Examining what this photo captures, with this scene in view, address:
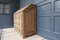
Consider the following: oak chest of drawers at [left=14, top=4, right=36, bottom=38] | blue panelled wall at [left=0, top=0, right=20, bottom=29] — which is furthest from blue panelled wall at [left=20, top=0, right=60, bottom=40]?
blue panelled wall at [left=0, top=0, right=20, bottom=29]

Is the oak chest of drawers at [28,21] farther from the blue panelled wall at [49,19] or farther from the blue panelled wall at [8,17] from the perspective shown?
the blue panelled wall at [8,17]

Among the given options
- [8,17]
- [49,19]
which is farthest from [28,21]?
[8,17]

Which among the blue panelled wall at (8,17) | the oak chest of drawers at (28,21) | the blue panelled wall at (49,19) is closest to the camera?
the blue panelled wall at (49,19)

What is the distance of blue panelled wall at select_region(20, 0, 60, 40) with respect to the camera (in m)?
2.36

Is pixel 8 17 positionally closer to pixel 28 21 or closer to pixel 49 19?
pixel 28 21

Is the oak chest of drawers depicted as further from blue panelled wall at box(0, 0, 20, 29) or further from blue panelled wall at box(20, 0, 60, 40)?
blue panelled wall at box(0, 0, 20, 29)

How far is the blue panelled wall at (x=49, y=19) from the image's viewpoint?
7.75 feet

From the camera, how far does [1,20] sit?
7684 millimetres

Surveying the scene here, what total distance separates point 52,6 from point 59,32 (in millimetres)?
601

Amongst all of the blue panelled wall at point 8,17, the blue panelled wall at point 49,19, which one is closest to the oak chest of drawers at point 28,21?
the blue panelled wall at point 49,19

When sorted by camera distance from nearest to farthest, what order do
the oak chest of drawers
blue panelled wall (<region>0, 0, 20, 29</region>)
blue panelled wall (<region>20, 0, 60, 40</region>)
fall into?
blue panelled wall (<region>20, 0, 60, 40</region>) → the oak chest of drawers → blue panelled wall (<region>0, 0, 20, 29</region>)

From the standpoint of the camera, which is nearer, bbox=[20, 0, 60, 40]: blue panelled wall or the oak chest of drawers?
bbox=[20, 0, 60, 40]: blue panelled wall

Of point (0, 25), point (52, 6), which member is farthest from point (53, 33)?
point (0, 25)

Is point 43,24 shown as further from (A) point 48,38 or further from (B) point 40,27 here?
(A) point 48,38
